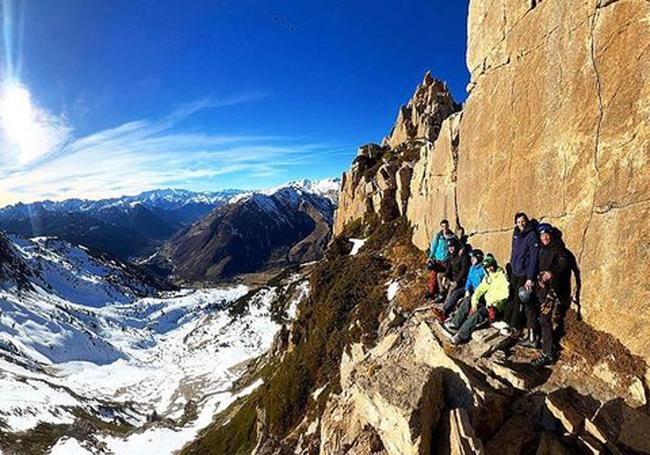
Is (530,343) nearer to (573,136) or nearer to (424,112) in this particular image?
(573,136)

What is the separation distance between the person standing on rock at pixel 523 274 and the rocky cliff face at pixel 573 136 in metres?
1.33

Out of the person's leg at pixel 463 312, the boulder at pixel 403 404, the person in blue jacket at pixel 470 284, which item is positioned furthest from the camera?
the person in blue jacket at pixel 470 284

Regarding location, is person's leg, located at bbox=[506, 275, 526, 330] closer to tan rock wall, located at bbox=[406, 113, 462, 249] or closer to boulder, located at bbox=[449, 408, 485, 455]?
boulder, located at bbox=[449, 408, 485, 455]

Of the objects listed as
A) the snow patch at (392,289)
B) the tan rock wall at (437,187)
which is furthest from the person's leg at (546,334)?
the snow patch at (392,289)

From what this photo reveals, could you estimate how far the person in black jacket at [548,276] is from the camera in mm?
13795

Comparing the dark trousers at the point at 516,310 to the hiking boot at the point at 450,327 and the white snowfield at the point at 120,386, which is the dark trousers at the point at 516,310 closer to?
the hiking boot at the point at 450,327

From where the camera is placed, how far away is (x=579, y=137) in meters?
14.4

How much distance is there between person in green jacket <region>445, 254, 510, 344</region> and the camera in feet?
51.1

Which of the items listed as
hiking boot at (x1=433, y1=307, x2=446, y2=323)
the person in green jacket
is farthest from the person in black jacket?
hiking boot at (x1=433, y1=307, x2=446, y2=323)

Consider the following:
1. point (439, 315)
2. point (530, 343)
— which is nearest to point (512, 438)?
point (530, 343)

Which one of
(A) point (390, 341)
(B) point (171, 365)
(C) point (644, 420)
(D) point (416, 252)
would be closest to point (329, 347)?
(D) point (416, 252)

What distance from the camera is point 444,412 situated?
11.5m

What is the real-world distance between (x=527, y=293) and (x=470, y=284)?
380cm

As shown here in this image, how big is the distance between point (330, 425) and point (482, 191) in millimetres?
13645
